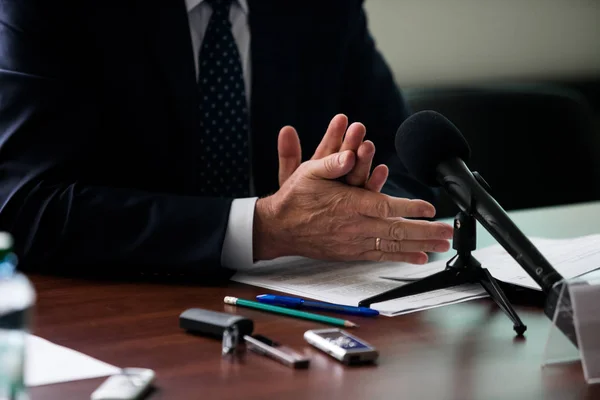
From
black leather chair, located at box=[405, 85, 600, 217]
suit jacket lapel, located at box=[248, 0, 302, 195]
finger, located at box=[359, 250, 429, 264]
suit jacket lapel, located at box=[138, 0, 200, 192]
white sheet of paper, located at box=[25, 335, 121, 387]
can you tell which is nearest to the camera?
white sheet of paper, located at box=[25, 335, 121, 387]

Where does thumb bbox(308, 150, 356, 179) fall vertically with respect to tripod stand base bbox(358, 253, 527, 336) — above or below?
above

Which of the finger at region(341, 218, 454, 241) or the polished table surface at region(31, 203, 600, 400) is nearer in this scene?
the polished table surface at region(31, 203, 600, 400)

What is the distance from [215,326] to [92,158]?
2.07 feet

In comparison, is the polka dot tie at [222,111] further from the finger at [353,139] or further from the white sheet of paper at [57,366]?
the white sheet of paper at [57,366]

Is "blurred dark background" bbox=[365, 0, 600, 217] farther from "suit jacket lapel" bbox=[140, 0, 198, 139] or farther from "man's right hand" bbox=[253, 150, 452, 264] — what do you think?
"man's right hand" bbox=[253, 150, 452, 264]

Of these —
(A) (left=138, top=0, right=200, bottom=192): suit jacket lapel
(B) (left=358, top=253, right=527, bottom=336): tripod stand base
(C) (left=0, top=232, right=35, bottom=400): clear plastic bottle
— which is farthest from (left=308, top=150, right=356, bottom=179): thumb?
(C) (left=0, top=232, right=35, bottom=400): clear plastic bottle

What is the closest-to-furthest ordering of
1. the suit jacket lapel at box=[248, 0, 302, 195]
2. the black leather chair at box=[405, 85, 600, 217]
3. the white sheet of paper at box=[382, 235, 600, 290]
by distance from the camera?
1. the white sheet of paper at box=[382, 235, 600, 290]
2. the suit jacket lapel at box=[248, 0, 302, 195]
3. the black leather chair at box=[405, 85, 600, 217]

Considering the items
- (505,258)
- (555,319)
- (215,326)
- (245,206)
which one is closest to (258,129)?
(245,206)

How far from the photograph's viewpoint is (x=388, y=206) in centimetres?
128

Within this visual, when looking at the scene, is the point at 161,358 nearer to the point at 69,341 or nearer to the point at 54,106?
the point at 69,341

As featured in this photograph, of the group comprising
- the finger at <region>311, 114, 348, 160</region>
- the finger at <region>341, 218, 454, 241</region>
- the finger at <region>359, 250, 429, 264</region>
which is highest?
the finger at <region>311, 114, 348, 160</region>

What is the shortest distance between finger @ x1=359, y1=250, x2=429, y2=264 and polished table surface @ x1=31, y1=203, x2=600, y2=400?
18 centimetres

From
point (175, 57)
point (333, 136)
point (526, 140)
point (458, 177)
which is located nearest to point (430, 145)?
point (458, 177)

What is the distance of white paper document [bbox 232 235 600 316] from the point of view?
3.80 feet
